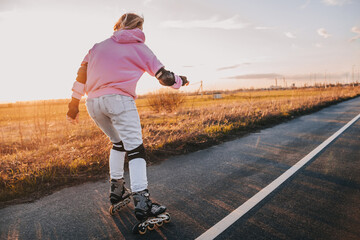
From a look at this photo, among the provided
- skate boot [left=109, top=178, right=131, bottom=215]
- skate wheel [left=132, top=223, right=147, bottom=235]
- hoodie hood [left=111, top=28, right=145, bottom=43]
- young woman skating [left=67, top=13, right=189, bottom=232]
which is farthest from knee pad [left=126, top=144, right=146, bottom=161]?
hoodie hood [left=111, top=28, right=145, bottom=43]

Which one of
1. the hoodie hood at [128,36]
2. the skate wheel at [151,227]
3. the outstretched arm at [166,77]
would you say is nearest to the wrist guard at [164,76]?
the outstretched arm at [166,77]

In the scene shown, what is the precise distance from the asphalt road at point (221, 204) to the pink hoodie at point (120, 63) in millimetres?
1396

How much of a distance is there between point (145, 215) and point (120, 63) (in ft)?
4.92

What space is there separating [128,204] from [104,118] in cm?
115

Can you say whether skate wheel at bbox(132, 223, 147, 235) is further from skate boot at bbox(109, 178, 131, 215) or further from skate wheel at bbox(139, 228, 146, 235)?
skate boot at bbox(109, 178, 131, 215)

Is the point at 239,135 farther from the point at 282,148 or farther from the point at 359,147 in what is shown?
the point at 359,147

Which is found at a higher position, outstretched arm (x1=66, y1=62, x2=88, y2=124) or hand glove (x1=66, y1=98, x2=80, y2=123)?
outstretched arm (x1=66, y1=62, x2=88, y2=124)

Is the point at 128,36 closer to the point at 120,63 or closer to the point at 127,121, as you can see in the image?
the point at 120,63

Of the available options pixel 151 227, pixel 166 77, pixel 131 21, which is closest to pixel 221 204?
pixel 151 227

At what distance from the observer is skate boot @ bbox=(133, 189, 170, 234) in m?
2.18

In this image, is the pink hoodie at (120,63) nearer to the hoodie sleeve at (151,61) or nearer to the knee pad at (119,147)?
the hoodie sleeve at (151,61)

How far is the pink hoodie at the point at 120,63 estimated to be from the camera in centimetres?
223

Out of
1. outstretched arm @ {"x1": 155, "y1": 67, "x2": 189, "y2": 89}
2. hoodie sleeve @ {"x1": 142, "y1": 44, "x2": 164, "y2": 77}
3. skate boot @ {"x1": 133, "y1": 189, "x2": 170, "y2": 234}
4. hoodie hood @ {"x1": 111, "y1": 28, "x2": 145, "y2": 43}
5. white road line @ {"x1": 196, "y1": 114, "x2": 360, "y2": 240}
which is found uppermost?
hoodie hood @ {"x1": 111, "y1": 28, "x2": 145, "y2": 43}

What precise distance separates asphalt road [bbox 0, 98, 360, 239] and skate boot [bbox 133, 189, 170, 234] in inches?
2.8
